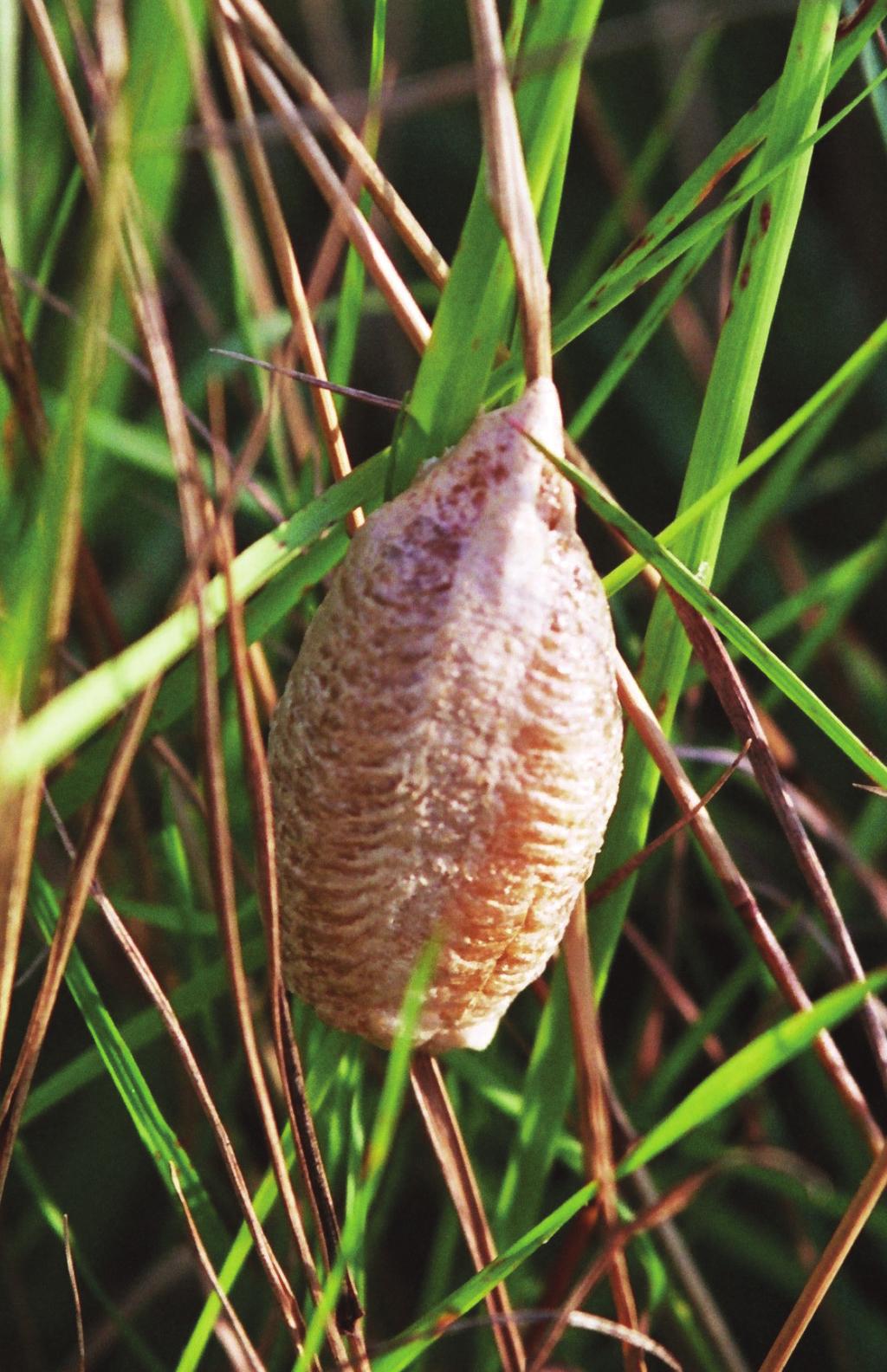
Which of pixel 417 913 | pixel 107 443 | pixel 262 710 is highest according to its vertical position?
pixel 107 443

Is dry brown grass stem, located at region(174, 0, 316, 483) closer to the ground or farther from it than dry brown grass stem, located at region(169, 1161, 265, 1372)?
farther from it

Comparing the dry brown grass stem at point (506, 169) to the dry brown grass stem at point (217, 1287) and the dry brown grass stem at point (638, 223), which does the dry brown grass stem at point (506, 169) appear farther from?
the dry brown grass stem at point (638, 223)

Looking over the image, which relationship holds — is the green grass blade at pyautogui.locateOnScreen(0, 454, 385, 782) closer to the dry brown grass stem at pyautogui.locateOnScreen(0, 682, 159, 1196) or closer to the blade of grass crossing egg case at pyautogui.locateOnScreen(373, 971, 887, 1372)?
the dry brown grass stem at pyautogui.locateOnScreen(0, 682, 159, 1196)

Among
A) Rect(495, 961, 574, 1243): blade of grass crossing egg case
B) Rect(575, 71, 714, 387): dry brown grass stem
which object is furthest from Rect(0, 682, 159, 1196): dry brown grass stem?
Rect(575, 71, 714, 387): dry brown grass stem

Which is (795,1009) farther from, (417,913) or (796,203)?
(796,203)

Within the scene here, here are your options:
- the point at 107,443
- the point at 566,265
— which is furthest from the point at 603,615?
the point at 566,265
